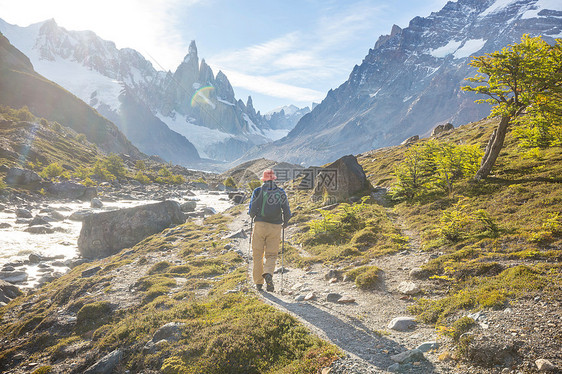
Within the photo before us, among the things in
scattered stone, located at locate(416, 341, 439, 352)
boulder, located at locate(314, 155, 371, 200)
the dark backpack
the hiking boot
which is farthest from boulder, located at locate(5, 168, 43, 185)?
scattered stone, located at locate(416, 341, 439, 352)

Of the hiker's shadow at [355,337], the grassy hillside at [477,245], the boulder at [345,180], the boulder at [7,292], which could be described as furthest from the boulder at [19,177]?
the hiker's shadow at [355,337]

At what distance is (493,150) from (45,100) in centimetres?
17794

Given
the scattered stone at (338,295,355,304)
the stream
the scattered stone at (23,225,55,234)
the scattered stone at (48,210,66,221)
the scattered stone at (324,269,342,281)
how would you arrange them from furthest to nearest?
the scattered stone at (48,210,66,221) → the scattered stone at (23,225,55,234) → the stream → the scattered stone at (324,269,342,281) → the scattered stone at (338,295,355,304)

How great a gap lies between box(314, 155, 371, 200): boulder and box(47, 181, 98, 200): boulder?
4831 centimetres

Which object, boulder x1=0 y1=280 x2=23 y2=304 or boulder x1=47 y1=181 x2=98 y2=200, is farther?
boulder x1=47 y1=181 x2=98 y2=200

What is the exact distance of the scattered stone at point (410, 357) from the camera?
505 cm

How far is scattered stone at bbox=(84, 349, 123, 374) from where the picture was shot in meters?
6.52

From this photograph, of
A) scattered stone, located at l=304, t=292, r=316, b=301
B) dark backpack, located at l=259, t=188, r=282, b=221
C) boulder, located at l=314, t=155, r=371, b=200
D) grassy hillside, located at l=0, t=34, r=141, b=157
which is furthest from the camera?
grassy hillside, located at l=0, t=34, r=141, b=157

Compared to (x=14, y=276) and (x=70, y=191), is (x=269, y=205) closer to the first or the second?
(x=14, y=276)

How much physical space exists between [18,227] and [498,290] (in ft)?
133

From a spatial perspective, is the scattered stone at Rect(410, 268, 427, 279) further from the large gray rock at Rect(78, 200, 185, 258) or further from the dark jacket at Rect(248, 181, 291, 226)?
the large gray rock at Rect(78, 200, 185, 258)

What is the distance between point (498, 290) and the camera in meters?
6.32

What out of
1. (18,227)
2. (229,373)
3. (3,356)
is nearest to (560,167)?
(229,373)

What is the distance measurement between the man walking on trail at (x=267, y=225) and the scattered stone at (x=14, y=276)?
1775 centimetres
